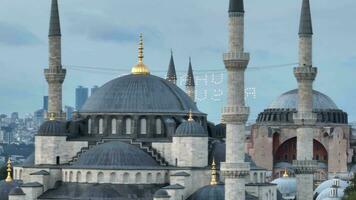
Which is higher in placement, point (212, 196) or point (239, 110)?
point (239, 110)

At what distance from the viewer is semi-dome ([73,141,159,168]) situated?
44.0 metres

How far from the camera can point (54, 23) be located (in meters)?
50.3

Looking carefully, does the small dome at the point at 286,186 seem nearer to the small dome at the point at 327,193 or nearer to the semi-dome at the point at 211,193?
the small dome at the point at 327,193

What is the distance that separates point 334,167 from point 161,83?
25434mm

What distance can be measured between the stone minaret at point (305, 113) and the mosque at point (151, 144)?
4cm

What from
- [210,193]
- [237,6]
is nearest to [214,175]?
Result: [210,193]

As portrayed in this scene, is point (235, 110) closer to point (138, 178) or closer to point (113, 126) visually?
point (138, 178)

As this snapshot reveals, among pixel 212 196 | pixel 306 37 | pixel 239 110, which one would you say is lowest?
pixel 212 196

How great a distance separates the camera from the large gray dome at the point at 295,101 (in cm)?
7519

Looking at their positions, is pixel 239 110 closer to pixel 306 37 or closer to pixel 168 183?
pixel 168 183

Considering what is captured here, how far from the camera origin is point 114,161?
4400 cm

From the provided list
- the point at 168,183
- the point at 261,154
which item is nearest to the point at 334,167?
the point at 261,154

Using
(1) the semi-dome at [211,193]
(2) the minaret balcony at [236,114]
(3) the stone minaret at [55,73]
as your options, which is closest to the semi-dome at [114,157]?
(1) the semi-dome at [211,193]

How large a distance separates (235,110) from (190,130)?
587 centimetres
